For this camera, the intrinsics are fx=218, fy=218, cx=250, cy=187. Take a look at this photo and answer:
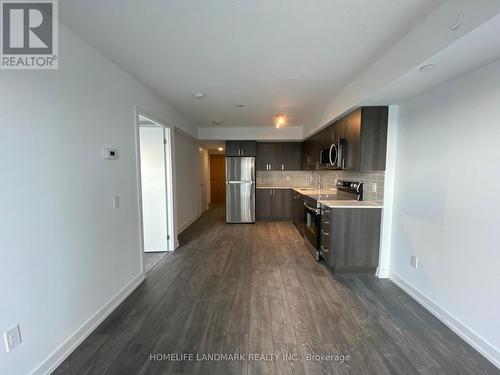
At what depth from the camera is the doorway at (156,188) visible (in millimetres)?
3543

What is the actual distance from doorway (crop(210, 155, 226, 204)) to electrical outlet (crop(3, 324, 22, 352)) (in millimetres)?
7751

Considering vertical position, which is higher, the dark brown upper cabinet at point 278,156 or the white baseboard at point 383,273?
the dark brown upper cabinet at point 278,156

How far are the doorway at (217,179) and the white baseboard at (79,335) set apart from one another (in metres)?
6.66

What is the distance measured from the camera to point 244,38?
175 cm

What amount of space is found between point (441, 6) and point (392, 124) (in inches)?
58.0

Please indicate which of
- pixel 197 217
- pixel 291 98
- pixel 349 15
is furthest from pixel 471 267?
pixel 197 217

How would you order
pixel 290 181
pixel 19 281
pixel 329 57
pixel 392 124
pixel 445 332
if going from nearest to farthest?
pixel 19 281, pixel 445 332, pixel 329 57, pixel 392 124, pixel 290 181

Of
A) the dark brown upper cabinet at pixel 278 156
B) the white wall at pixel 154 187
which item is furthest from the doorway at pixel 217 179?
the white wall at pixel 154 187

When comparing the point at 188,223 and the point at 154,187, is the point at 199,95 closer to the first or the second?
the point at 154,187

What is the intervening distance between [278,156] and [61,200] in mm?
4895

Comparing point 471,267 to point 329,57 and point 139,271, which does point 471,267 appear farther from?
point 139,271

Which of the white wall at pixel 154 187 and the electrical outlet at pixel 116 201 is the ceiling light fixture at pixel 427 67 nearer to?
the electrical outlet at pixel 116 201

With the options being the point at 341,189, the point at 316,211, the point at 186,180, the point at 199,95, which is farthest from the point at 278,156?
the point at 199,95

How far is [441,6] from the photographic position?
1357mm
